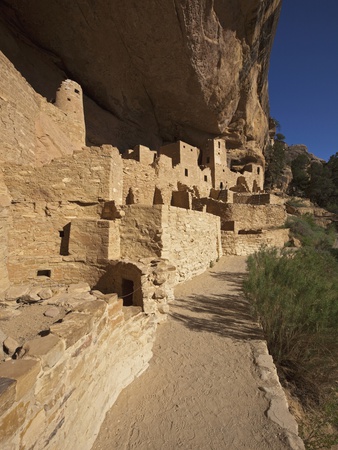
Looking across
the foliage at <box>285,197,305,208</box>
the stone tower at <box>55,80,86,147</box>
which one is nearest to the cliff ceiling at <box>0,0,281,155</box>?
the stone tower at <box>55,80,86,147</box>

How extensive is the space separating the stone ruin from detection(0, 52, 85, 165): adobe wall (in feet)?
0.20

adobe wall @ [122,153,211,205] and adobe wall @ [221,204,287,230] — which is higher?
adobe wall @ [122,153,211,205]

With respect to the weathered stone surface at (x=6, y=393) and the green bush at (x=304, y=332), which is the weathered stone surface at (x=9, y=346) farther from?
the green bush at (x=304, y=332)

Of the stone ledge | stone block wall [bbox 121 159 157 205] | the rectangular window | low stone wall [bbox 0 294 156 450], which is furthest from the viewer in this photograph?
stone block wall [bbox 121 159 157 205]

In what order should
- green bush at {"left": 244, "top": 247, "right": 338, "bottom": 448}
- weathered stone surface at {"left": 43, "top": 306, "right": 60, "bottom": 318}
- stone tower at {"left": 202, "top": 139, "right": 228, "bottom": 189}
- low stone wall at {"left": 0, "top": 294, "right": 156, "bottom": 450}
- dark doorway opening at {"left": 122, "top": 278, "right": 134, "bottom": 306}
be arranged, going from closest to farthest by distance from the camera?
low stone wall at {"left": 0, "top": 294, "right": 156, "bottom": 450}, weathered stone surface at {"left": 43, "top": 306, "right": 60, "bottom": 318}, green bush at {"left": 244, "top": 247, "right": 338, "bottom": 448}, dark doorway opening at {"left": 122, "top": 278, "right": 134, "bottom": 306}, stone tower at {"left": 202, "top": 139, "right": 228, "bottom": 189}

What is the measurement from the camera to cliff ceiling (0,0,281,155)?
1087cm

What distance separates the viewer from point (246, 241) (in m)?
11.3

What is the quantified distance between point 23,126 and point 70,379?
6.29 meters

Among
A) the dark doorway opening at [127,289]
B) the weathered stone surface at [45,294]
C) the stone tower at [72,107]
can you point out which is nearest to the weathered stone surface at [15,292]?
the weathered stone surface at [45,294]

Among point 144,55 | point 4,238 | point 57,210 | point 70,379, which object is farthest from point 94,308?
point 144,55

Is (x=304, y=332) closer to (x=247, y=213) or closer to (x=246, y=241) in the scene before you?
(x=246, y=241)

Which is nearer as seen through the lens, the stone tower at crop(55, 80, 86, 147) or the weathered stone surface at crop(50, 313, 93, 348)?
the weathered stone surface at crop(50, 313, 93, 348)

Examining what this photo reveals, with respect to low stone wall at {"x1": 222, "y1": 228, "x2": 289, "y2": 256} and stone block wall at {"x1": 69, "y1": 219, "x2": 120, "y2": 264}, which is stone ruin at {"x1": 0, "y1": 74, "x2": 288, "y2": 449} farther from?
low stone wall at {"x1": 222, "y1": 228, "x2": 289, "y2": 256}

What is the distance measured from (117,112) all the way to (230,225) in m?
11.0
